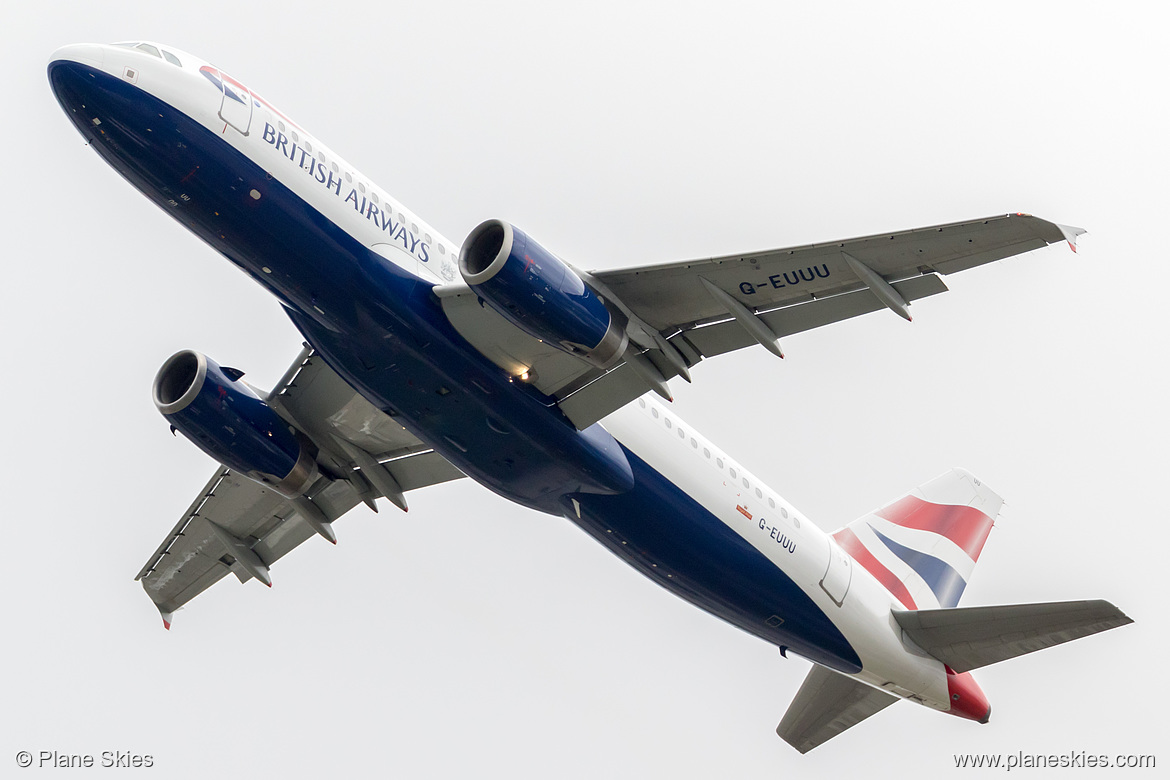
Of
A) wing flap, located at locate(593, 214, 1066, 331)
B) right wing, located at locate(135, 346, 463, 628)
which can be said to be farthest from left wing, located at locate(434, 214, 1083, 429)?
right wing, located at locate(135, 346, 463, 628)

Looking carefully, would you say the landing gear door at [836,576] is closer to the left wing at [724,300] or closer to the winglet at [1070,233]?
the left wing at [724,300]

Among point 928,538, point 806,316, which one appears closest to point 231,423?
point 806,316

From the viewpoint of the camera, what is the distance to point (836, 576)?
22562mm

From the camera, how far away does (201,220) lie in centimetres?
1739

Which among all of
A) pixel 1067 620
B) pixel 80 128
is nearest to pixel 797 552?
pixel 1067 620

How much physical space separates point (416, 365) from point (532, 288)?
2.62m

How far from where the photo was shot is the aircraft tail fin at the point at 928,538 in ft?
81.5

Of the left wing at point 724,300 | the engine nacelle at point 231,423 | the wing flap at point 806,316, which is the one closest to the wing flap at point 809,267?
the left wing at point 724,300

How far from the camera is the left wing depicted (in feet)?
53.8

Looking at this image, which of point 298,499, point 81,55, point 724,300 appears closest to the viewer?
point 81,55

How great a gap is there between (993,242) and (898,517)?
37.1 feet

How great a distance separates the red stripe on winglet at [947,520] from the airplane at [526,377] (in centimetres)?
141

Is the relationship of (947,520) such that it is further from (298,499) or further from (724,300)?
(298,499)

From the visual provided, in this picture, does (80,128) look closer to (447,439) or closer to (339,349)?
(339,349)
